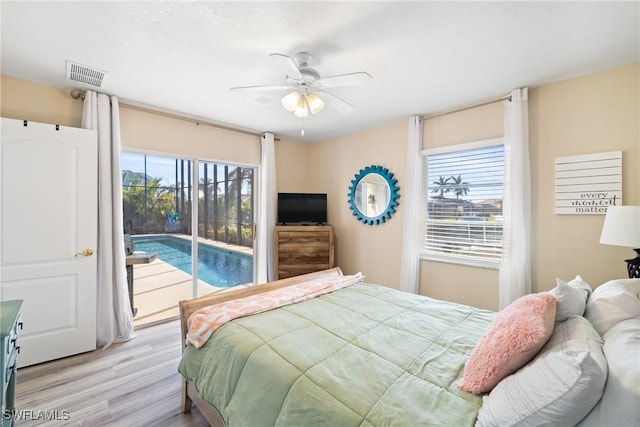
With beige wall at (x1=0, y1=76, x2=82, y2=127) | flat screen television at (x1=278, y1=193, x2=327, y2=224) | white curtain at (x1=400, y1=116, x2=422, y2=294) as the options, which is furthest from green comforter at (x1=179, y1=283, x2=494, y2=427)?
beige wall at (x1=0, y1=76, x2=82, y2=127)

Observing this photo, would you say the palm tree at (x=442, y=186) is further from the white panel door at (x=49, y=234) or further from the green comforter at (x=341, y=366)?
the white panel door at (x=49, y=234)

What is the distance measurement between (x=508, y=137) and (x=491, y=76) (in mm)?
634

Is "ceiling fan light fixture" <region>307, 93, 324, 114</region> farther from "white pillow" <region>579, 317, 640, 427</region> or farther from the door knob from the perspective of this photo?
the door knob

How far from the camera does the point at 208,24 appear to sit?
1.67 metres

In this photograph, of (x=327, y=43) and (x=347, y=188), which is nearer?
(x=327, y=43)

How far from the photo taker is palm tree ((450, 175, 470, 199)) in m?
3.01

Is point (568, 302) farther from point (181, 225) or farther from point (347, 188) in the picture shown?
point (181, 225)

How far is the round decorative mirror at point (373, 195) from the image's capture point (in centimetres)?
354

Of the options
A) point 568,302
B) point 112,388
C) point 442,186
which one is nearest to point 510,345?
point 568,302

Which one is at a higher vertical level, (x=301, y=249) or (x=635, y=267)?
(x=635, y=267)

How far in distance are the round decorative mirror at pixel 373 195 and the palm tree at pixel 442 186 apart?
47cm

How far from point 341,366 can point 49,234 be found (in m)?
2.76

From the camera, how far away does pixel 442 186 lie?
319cm

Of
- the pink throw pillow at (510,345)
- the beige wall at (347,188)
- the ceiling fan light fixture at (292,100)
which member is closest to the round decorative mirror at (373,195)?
the beige wall at (347,188)
